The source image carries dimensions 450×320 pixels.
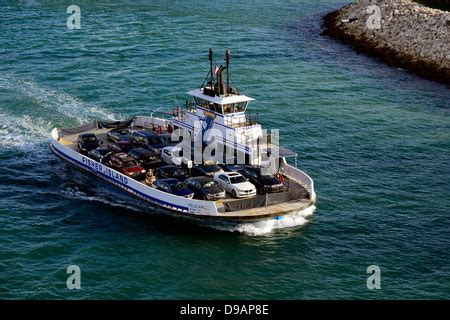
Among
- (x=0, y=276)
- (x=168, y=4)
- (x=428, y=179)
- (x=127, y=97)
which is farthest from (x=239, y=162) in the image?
(x=168, y=4)

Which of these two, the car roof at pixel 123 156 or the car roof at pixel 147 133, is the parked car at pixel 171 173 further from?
the car roof at pixel 147 133

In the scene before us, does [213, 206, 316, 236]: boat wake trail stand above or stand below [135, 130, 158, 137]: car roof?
below

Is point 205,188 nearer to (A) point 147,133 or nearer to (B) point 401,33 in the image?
(A) point 147,133

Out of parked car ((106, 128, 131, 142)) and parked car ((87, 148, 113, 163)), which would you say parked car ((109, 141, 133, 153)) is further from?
parked car ((106, 128, 131, 142))

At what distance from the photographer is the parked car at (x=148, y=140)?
64.4 meters

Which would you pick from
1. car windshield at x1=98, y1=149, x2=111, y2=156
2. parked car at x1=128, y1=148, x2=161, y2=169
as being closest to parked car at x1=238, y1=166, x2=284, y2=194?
parked car at x1=128, y1=148, x2=161, y2=169

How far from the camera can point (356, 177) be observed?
62.8m

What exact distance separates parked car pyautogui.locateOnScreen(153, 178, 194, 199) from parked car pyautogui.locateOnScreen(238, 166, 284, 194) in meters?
5.45

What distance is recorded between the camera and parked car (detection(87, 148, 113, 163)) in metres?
61.0

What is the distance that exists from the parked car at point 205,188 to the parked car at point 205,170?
1800mm

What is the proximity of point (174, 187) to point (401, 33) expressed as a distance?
63.4 meters

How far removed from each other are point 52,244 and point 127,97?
37011 mm

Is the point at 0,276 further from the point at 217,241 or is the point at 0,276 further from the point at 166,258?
the point at 217,241

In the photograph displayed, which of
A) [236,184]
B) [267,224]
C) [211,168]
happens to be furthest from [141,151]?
[267,224]
